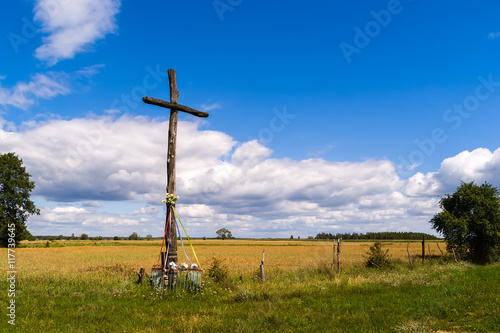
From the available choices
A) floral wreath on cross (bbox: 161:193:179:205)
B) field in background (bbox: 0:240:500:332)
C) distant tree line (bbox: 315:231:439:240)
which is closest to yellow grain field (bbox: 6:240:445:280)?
field in background (bbox: 0:240:500:332)

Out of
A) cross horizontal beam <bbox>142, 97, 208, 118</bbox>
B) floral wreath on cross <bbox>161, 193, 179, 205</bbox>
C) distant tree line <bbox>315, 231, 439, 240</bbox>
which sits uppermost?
cross horizontal beam <bbox>142, 97, 208, 118</bbox>

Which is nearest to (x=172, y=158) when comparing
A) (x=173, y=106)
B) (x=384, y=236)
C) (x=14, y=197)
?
(x=173, y=106)

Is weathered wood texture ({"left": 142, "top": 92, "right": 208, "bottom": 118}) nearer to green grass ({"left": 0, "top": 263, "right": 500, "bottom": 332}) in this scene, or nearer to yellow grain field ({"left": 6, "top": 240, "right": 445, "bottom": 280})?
yellow grain field ({"left": 6, "top": 240, "right": 445, "bottom": 280})

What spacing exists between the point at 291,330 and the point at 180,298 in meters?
5.20

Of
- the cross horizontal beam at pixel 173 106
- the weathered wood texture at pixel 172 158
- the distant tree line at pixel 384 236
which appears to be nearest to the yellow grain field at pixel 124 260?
the weathered wood texture at pixel 172 158

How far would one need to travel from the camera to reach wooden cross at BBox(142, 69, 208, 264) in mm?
14441

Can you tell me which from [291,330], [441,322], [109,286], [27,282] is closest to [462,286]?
[441,322]

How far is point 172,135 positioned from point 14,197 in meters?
43.4

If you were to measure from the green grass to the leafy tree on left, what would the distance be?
3719 centimetres

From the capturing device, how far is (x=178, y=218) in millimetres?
14594

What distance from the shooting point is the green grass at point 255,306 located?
29.9ft

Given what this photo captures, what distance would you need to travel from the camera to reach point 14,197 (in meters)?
46.2

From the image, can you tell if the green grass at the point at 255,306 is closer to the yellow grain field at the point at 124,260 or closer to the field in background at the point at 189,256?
the yellow grain field at the point at 124,260

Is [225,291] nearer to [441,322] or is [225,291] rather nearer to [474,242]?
[441,322]
